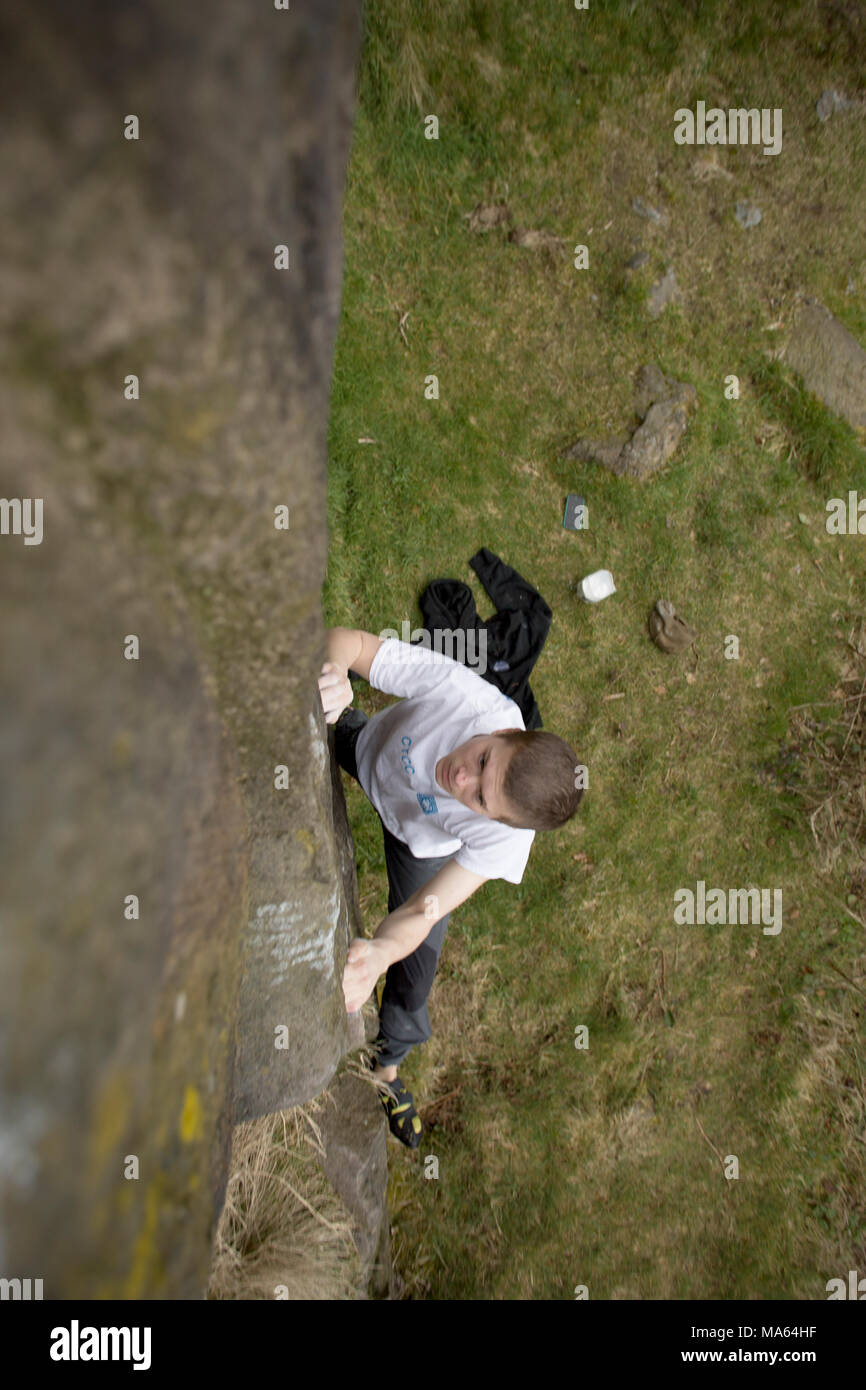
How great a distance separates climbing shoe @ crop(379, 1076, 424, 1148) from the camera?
15.4 feet

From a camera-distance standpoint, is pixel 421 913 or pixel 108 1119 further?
pixel 421 913

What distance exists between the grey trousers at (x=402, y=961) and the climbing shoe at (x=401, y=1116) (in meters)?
0.29

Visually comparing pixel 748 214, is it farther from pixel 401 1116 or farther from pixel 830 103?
pixel 401 1116

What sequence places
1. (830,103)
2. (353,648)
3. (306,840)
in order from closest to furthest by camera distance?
(306,840) → (353,648) → (830,103)

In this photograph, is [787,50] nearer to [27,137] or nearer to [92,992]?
[27,137]

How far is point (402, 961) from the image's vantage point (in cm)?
427

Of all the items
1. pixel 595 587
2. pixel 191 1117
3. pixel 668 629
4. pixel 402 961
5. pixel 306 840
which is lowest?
pixel 191 1117

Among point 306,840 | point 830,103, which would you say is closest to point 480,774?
point 306,840

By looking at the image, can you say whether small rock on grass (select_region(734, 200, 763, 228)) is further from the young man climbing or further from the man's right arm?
the man's right arm

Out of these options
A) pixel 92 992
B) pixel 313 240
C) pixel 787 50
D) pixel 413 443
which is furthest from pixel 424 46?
pixel 92 992

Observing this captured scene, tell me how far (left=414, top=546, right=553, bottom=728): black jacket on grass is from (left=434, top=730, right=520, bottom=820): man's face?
1981mm

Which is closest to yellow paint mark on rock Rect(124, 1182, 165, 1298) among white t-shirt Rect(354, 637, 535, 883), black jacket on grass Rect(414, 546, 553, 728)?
white t-shirt Rect(354, 637, 535, 883)

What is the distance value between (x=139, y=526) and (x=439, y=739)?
2131 mm

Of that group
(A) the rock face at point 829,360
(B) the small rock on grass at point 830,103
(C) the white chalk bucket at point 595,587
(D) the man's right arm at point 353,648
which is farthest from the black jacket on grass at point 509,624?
(B) the small rock on grass at point 830,103
